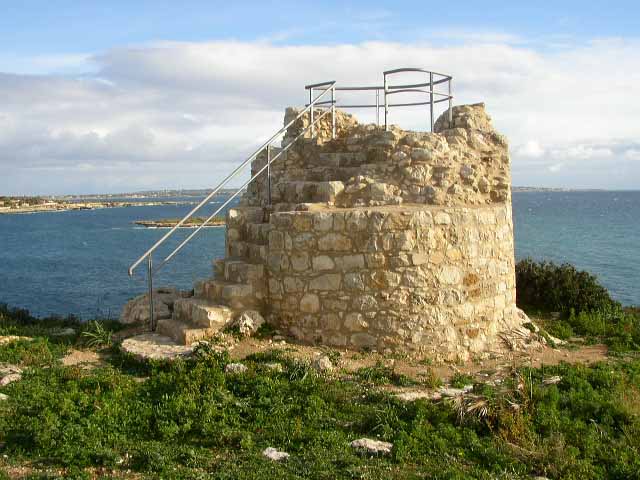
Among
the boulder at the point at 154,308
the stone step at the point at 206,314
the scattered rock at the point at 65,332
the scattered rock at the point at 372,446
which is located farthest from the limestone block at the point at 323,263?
the scattered rock at the point at 65,332

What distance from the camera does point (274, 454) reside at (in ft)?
19.5

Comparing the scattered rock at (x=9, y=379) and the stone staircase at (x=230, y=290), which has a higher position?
the stone staircase at (x=230, y=290)

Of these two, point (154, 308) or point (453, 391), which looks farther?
point (154, 308)

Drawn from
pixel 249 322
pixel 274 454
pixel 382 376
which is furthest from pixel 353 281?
pixel 274 454

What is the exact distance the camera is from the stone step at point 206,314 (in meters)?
9.17

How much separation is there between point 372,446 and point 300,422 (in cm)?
94

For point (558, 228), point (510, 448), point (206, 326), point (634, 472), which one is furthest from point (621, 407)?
point (558, 228)

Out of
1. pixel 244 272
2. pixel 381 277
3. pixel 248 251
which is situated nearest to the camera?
pixel 381 277

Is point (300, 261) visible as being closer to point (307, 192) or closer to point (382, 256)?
point (382, 256)

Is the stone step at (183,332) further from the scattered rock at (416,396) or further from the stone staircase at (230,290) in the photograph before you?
the scattered rock at (416,396)

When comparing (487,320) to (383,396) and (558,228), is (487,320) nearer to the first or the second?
(383,396)

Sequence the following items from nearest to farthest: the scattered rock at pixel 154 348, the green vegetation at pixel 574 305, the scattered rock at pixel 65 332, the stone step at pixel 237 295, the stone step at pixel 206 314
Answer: the scattered rock at pixel 154 348 → the stone step at pixel 206 314 → the stone step at pixel 237 295 → the scattered rock at pixel 65 332 → the green vegetation at pixel 574 305


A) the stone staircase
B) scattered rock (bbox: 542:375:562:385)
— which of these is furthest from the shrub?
the stone staircase

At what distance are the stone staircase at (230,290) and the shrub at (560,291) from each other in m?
6.91
